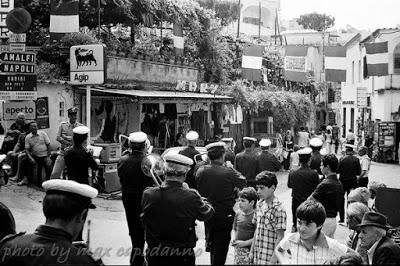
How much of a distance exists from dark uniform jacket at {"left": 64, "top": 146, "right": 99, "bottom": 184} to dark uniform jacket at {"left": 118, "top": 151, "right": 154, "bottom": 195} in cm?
72

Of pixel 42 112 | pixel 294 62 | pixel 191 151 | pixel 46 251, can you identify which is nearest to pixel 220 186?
pixel 46 251

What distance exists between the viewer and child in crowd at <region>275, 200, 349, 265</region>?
4328mm

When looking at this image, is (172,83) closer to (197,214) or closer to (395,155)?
(395,155)

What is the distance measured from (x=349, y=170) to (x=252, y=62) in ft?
42.8

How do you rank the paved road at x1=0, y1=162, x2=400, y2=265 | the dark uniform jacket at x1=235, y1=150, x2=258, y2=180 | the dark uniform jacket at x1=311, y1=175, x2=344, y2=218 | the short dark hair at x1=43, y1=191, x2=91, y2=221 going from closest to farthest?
the short dark hair at x1=43, y1=191, x2=91, y2=221, the dark uniform jacket at x1=311, y1=175, x2=344, y2=218, the paved road at x1=0, y1=162, x2=400, y2=265, the dark uniform jacket at x1=235, y1=150, x2=258, y2=180

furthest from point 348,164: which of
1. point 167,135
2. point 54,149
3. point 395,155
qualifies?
point 395,155

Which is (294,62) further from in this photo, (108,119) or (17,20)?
(17,20)

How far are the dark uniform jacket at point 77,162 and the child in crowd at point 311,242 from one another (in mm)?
4131

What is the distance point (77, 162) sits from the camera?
807cm

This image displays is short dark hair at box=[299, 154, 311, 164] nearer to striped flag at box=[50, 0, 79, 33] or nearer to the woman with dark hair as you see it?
the woman with dark hair

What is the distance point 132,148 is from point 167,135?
499 inches

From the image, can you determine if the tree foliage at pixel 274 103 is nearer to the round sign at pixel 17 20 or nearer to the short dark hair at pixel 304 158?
the round sign at pixel 17 20

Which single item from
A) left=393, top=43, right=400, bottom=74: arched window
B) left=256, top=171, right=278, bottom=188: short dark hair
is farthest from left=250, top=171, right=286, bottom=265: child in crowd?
left=393, top=43, right=400, bottom=74: arched window

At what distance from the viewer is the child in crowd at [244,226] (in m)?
6.39
